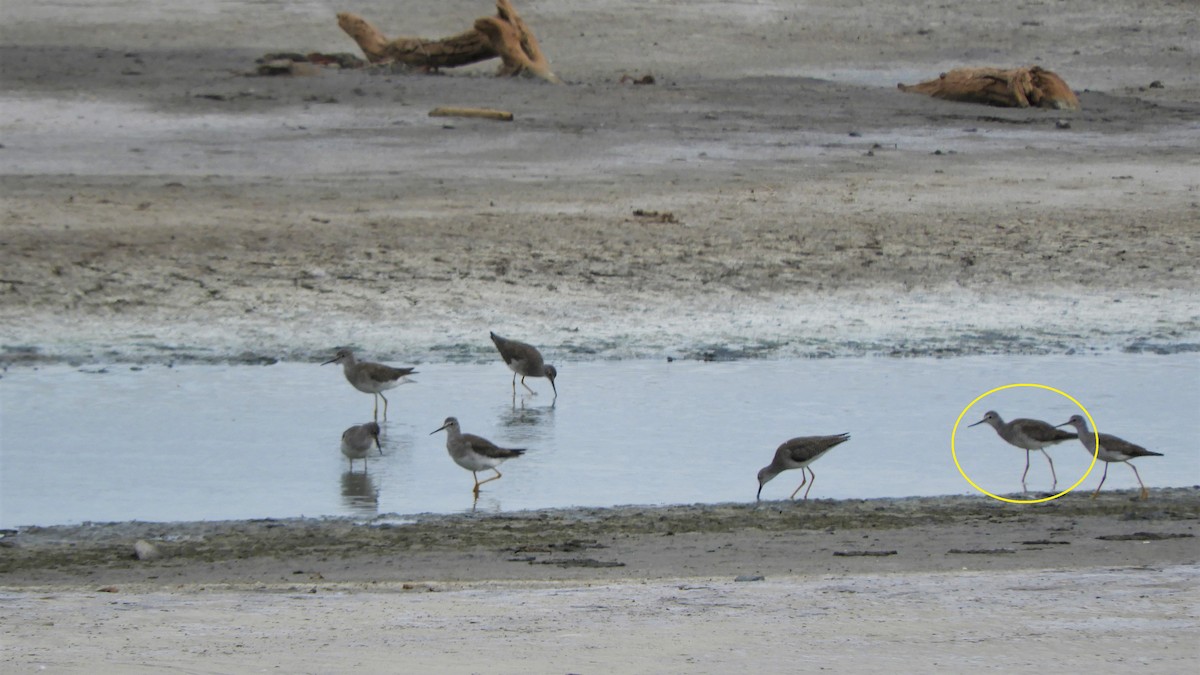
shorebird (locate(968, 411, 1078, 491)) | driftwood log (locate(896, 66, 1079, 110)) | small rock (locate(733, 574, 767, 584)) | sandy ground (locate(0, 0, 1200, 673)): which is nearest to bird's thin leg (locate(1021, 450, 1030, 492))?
shorebird (locate(968, 411, 1078, 491))

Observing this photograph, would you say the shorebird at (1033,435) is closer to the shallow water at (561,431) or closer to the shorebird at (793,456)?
the shallow water at (561,431)

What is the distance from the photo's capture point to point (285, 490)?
8.98 m

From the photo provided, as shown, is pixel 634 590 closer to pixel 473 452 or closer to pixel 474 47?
pixel 473 452

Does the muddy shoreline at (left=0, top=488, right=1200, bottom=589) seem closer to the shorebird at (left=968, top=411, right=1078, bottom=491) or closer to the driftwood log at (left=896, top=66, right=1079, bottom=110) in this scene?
the shorebird at (left=968, top=411, right=1078, bottom=491)

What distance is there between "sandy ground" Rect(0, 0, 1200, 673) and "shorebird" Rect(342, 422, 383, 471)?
4.49 feet

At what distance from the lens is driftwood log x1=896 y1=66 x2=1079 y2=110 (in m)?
22.1

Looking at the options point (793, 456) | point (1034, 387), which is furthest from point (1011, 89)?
point (793, 456)

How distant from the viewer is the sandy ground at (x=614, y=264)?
243 inches

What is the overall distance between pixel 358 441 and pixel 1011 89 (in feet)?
47.5

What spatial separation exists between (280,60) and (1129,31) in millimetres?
12939

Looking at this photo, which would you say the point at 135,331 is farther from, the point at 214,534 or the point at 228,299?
the point at 214,534

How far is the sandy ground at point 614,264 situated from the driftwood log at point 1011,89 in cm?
41

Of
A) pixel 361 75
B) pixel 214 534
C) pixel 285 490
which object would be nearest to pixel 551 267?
pixel 285 490

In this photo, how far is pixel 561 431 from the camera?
10.4 m
